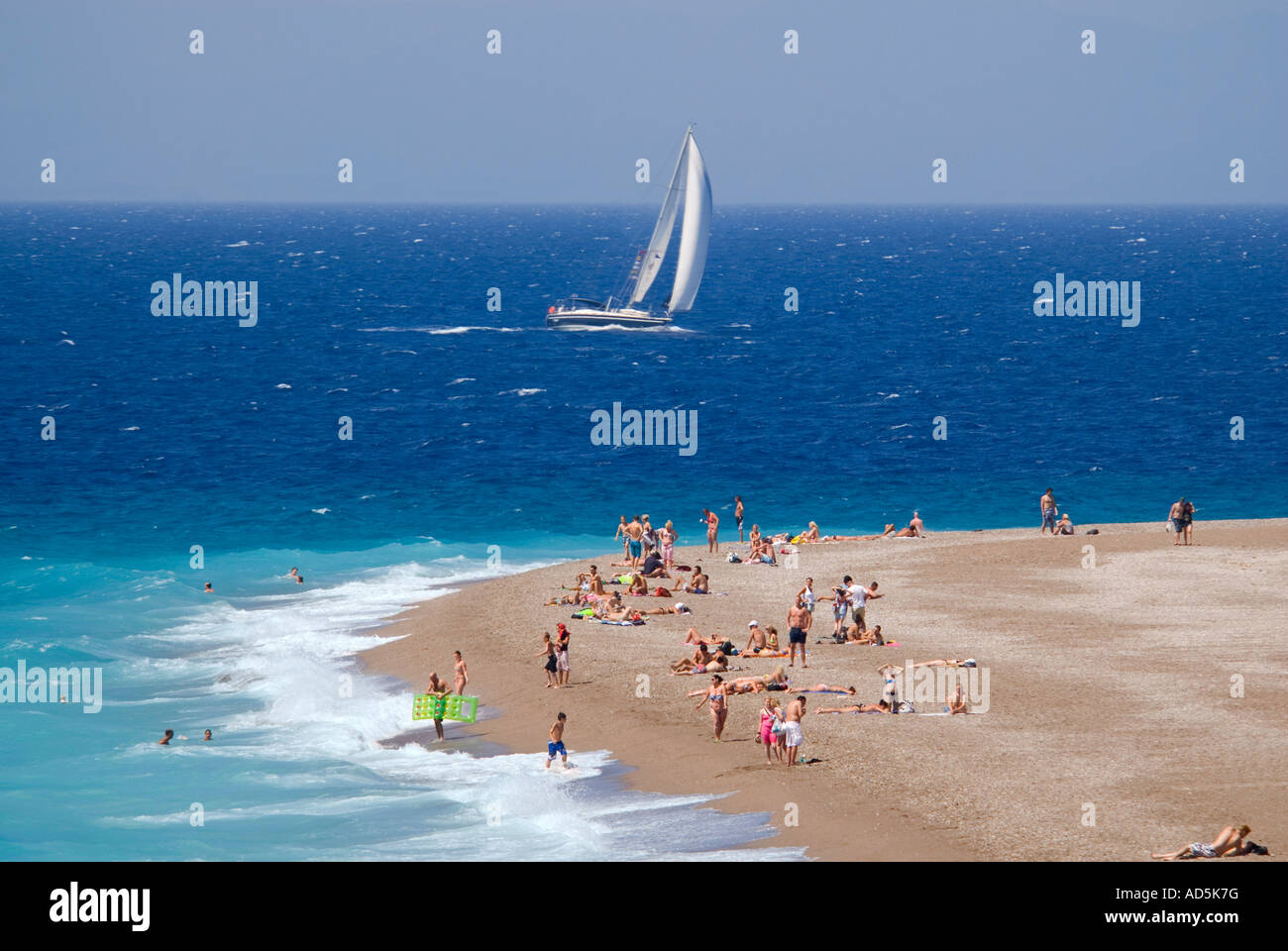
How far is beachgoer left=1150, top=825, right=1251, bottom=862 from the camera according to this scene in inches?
920

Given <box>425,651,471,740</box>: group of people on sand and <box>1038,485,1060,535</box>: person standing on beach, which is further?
<box>1038,485,1060,535</box>: person standing on beach

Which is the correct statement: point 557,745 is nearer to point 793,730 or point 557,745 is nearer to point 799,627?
point 793,730

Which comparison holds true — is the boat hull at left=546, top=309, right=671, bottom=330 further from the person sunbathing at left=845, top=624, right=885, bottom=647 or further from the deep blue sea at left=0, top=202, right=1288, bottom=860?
the person sunbathing at left=845, top=624, right=885, bottom=647

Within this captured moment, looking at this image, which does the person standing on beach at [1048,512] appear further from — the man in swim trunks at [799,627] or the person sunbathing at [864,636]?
the man in swim trunks at [799,627]

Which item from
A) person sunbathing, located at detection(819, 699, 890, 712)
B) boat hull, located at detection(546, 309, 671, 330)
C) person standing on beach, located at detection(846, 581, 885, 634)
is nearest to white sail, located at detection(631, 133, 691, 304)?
boat hull, located at detection(546, 309, 671, 330)

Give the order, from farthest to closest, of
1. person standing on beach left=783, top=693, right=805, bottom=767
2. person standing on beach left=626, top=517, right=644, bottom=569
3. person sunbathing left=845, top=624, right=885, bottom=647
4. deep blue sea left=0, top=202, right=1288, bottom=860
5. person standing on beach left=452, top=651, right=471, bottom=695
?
1. person standing on beach left=626, top=517, right=644, bottom=569
2. person sunbathing left=845, top=624, right=885, bottom=647
3. person standing on beach left=452, top=651, right=471, bottom=695
4. deep blue sea left=0, top=202, right=1288, bottom=860
5. person standing on beach left=783, top=693, right=805, bottom=767

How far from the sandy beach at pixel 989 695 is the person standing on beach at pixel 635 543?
2908 millimetres

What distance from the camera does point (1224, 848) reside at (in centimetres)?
2347

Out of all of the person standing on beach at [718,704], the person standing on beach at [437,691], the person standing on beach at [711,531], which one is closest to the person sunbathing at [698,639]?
the person standing on beach at [718,704]

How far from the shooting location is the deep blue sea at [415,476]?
3167cm

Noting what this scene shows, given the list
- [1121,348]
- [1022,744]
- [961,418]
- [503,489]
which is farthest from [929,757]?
[1121,348]
